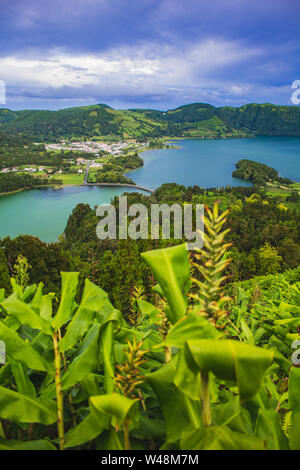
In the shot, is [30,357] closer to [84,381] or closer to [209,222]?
[84,381]

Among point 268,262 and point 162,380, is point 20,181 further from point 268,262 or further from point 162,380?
point 162,380

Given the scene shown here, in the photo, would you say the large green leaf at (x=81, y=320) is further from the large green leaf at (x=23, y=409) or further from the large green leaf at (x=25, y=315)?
the large green leaf at (x=23, y=409)

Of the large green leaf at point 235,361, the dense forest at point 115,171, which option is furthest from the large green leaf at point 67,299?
the dense forest at point 115,171

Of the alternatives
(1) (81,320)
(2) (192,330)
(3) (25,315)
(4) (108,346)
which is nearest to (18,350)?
(3) (25,315)

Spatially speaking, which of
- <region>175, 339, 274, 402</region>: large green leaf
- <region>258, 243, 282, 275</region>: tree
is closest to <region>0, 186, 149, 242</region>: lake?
<region>258, 243, 282, 275</region>: tree

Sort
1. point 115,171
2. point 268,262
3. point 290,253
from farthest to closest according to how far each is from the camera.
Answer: point 115,171 → point 290,253 → point 268,262

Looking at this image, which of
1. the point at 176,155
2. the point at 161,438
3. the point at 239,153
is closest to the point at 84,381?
the point at 161,438
